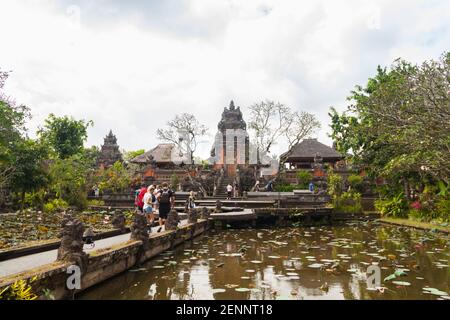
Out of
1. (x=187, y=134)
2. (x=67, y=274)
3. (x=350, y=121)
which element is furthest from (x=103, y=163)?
(x=67, y=274)

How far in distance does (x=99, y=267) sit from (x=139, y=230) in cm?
199

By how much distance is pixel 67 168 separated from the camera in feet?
69.3

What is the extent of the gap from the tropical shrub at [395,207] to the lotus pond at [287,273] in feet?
29.2

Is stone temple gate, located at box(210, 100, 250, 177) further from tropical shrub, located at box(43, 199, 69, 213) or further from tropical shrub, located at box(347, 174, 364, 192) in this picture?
tropical shrub, located at box(43, 199, 69, 213)

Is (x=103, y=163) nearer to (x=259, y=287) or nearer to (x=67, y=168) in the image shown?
(x=67, y=168)

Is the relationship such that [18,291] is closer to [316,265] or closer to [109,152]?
[316,265]

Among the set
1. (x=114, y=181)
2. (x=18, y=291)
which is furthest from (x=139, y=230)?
(x=114, y=181)

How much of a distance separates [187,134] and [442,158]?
2023cm

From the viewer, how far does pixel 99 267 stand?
589cm

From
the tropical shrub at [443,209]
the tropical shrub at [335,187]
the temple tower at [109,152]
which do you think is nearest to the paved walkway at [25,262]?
the tropical shrub at [443,209]

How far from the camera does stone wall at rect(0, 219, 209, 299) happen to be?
4293 millimetres

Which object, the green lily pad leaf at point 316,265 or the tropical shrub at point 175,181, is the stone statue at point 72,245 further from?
the tropical shrub at point 175,181

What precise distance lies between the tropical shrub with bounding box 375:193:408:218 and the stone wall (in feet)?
44.8
